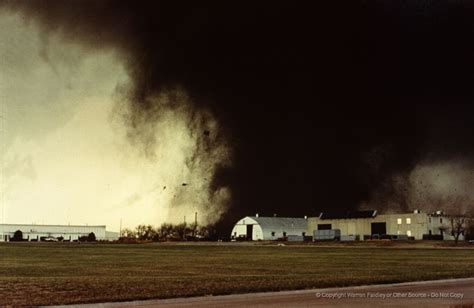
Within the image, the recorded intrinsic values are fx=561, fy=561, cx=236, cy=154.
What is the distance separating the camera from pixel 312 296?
1853 centimetres

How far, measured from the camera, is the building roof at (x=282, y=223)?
494ft

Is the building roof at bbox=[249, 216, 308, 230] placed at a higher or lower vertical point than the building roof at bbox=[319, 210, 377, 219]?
lower

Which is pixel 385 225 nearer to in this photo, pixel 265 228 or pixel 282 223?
pixel 282 223

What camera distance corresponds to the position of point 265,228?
149m

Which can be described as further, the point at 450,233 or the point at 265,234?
the point at 265,234

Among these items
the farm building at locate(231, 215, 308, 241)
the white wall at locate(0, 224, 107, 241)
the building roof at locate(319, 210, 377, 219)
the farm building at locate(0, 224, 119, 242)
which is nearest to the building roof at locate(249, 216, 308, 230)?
the farm building at locate(231, 215, 308, 241)

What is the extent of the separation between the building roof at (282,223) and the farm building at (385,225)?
7.61 metres

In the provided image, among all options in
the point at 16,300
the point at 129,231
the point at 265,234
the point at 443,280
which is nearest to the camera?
the point at 16,300

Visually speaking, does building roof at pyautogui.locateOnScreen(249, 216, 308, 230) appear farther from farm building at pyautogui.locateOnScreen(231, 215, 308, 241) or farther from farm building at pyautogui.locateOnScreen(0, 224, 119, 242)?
farm building at pyautogui.locateOnScreen(0, 224, 119, 242)

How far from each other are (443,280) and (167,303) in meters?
14.1

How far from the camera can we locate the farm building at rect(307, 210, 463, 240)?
126 meters

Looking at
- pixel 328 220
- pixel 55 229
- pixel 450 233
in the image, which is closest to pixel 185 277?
pixel 450 233

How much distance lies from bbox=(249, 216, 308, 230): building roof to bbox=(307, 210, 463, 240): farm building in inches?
300

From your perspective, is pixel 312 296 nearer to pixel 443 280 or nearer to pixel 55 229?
pixel 443 280
